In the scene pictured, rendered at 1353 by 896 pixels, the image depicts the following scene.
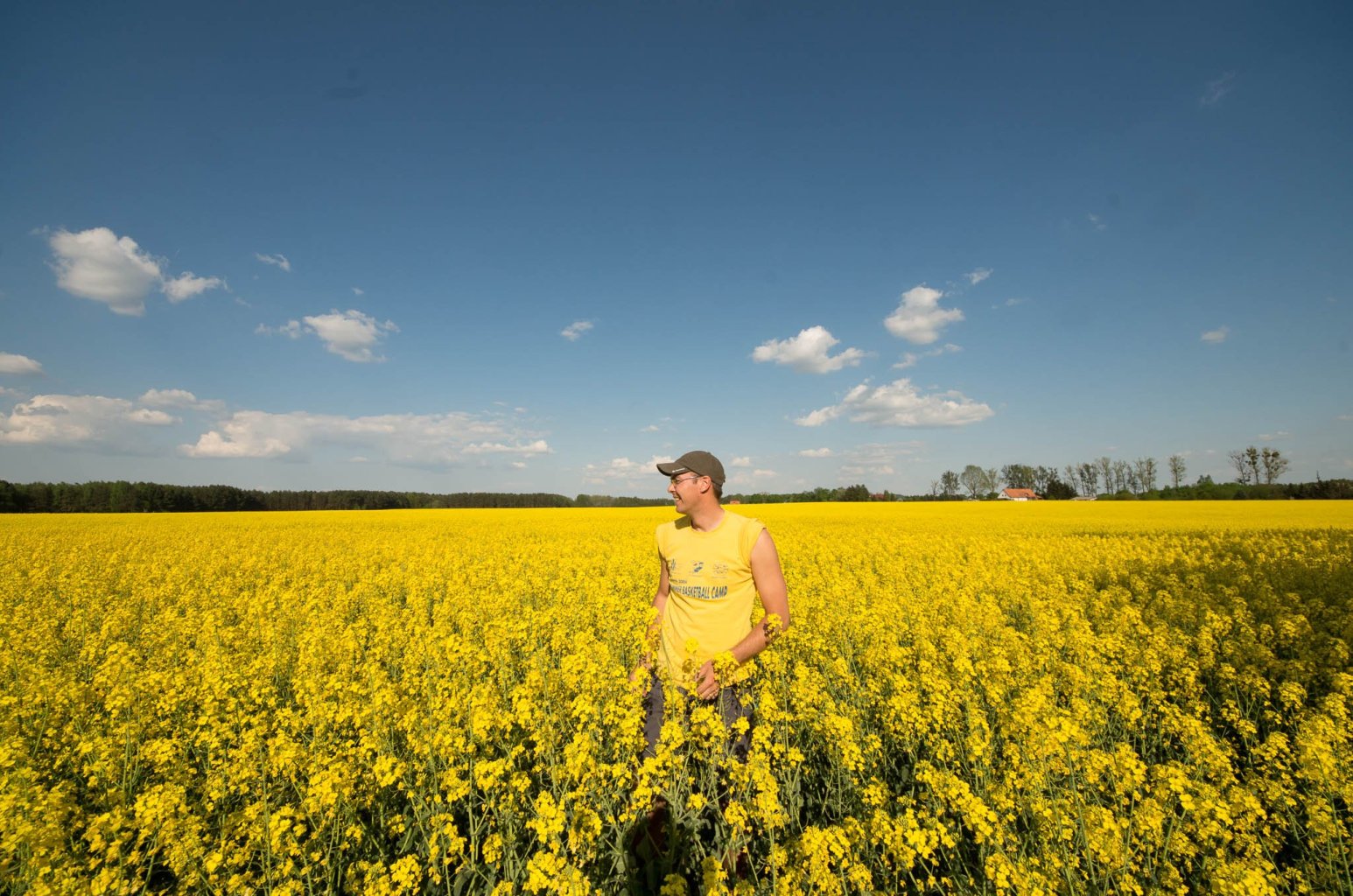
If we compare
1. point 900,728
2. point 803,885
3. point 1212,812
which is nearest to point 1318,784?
point 1212,812

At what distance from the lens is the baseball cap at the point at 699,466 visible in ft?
11.7

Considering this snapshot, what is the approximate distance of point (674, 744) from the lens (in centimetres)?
270

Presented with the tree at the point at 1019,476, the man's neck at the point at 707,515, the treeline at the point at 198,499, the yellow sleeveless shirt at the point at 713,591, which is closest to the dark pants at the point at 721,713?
the yellow sleeveless shirt at the point at 713,591

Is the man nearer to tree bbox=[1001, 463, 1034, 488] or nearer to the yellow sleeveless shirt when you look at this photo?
the yellow sleeveless shirt

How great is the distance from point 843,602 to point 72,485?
71613 millimetres

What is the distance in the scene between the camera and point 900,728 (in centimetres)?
375

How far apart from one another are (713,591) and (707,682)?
551mm

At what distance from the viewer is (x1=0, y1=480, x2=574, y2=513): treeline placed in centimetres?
4744

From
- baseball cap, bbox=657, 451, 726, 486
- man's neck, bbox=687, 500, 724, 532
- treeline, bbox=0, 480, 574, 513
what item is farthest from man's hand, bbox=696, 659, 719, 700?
treeline, bbox=0, 480, 574, 513

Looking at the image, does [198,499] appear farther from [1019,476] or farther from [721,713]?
[1019,476]

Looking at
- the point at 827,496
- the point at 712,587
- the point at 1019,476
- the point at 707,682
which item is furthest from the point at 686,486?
the point at 1019,476

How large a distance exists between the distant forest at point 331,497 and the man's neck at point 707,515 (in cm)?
3504

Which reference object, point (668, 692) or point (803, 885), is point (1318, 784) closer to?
point (803, 885)

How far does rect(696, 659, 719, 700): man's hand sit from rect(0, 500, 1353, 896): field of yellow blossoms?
30 centimetres
